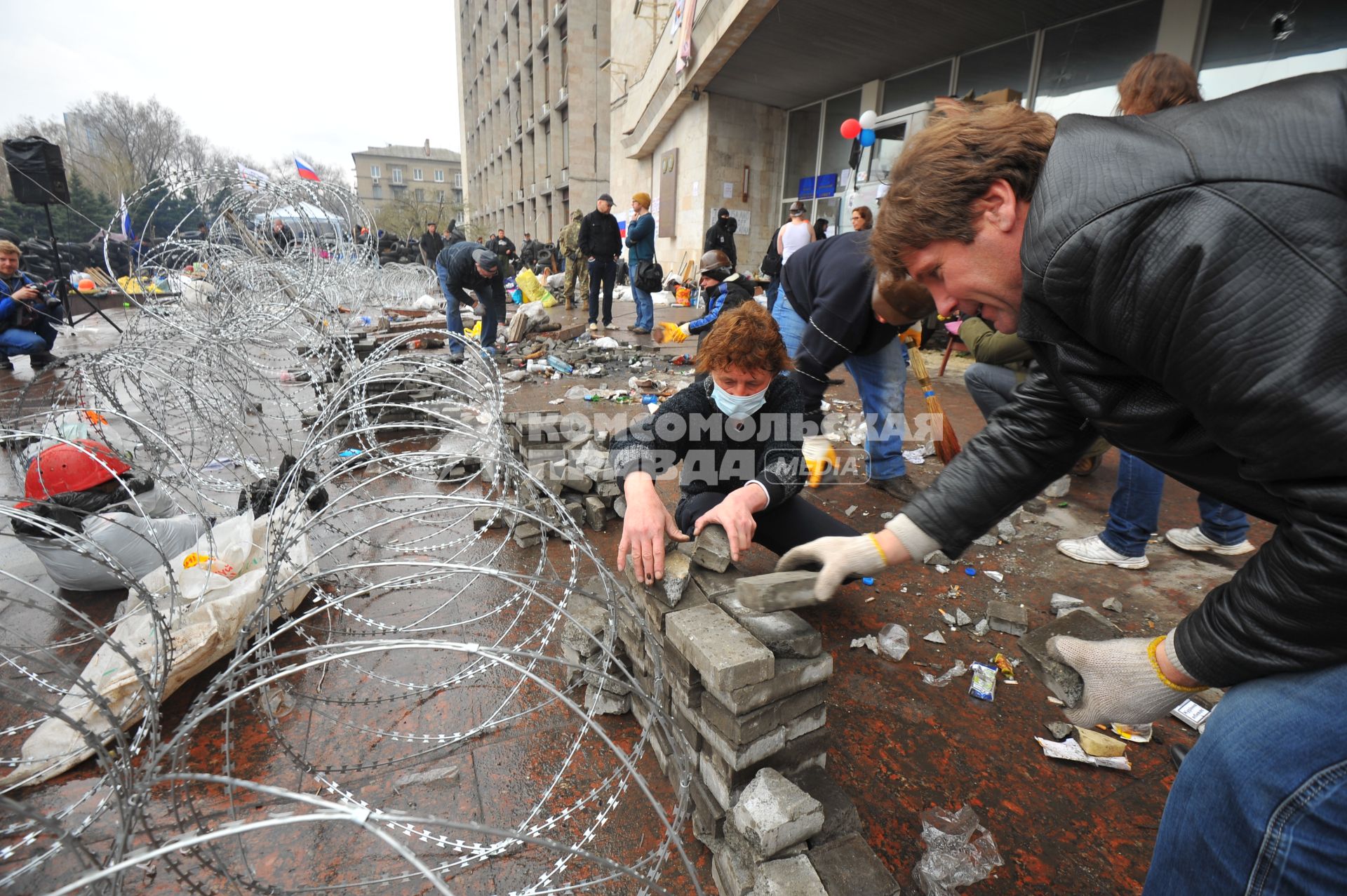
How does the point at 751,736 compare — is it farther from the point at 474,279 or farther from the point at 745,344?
the point at 474,279

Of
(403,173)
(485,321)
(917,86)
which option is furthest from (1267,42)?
(403,173)

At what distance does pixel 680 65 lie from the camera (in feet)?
43.2

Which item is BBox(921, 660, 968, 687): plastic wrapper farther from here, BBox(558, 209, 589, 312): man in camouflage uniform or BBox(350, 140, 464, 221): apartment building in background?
BBox(350, 140, 464, 221): apartment building in background

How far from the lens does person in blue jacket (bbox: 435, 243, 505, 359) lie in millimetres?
8758

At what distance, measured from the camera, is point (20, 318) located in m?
8.95

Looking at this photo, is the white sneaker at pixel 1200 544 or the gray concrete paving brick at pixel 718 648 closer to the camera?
the gray concrete paving brick at pixel 718 648

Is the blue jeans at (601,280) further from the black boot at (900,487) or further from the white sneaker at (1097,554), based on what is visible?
the white sneaker at (1097,554)

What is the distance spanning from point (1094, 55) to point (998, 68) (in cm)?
178

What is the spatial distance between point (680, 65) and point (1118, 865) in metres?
14.9

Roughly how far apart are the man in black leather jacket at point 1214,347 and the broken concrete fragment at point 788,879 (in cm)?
77

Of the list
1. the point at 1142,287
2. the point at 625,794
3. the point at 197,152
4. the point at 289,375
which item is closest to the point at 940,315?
the point at 1142,287

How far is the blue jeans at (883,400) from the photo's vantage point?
13.8 ft

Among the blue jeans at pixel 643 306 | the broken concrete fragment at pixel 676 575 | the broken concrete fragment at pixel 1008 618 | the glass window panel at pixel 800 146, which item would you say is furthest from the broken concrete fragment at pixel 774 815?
the glass window panel at pixel 800 146

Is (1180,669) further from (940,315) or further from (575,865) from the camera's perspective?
(575,865)
